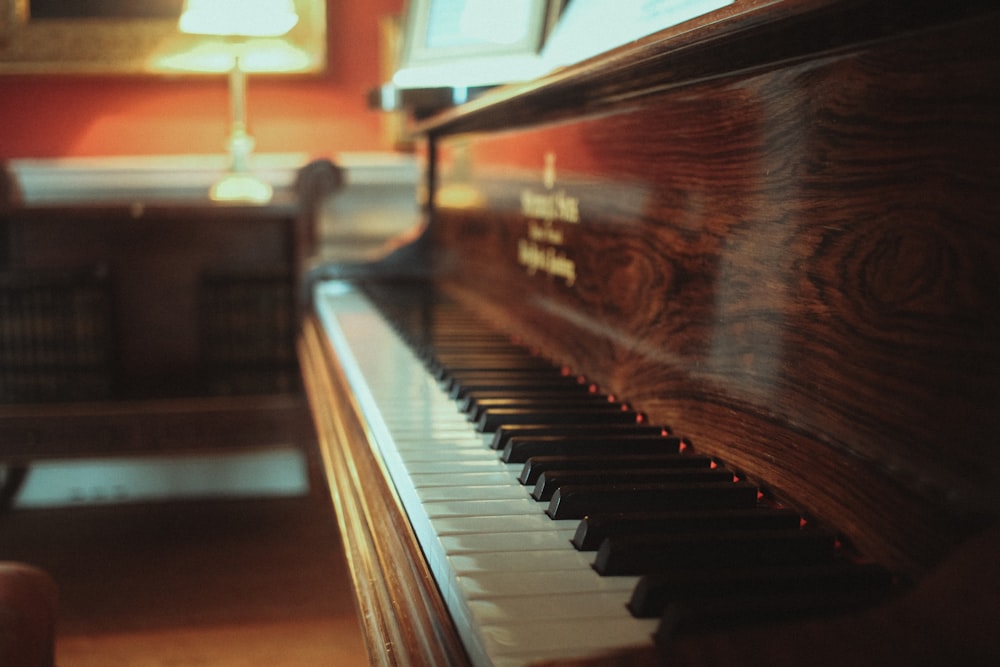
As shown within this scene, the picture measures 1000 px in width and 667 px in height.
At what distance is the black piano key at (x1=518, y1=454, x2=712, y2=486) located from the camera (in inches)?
37.5

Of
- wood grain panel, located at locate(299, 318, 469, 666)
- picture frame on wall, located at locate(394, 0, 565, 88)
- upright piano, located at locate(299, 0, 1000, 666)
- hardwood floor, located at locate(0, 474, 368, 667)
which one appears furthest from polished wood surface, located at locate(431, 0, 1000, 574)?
hardwood floor, located at locate(0, 474, 368, 667)

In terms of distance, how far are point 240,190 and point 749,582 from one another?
279 centimetres

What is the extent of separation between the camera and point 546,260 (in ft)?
5.36

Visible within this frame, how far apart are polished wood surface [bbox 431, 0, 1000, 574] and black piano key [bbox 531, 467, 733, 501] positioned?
39 millimetres

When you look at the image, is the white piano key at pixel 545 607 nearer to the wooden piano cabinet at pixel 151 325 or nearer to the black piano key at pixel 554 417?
the black piano key at pixel 554 417

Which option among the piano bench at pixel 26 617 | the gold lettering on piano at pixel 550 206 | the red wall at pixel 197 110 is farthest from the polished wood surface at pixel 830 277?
the red wall at pixel 197 110

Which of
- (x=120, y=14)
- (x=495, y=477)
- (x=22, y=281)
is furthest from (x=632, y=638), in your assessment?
(x=120, y=14)

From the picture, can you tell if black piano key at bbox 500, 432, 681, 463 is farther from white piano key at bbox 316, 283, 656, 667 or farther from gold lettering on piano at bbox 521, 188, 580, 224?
gold lettering on piano at bbox 521, 188, 580, 224

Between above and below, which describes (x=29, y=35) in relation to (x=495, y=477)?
above

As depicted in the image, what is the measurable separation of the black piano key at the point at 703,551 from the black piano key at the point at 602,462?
21cm

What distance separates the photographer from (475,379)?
138 cm

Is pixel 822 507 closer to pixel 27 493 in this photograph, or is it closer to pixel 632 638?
pixel 632 638

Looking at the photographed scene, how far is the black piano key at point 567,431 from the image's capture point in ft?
3.53

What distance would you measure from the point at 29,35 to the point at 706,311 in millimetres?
3358
